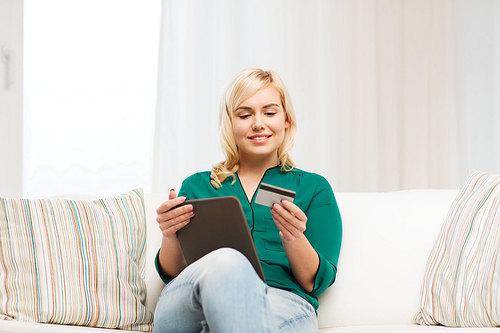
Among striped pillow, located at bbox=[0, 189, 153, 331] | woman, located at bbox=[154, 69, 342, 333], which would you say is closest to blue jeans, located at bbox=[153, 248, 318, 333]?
woman, located at bbox=[154, 69, 342, 333]

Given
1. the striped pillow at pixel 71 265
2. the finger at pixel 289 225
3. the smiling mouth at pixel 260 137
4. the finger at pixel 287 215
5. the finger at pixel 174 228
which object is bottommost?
the striped pillow at pixel 71 265

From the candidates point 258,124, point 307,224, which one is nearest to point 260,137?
point 258,124

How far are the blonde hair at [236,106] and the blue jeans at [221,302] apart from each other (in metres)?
0.50

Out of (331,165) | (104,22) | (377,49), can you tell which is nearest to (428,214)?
(331,165)

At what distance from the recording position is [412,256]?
1.32 meters

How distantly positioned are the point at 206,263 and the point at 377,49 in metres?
2.01

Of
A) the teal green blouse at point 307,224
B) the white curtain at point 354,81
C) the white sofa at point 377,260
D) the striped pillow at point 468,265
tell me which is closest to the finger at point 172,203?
the teal green blouse at point 307,224

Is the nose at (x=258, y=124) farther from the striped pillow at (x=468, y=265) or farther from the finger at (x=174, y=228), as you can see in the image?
the striped pillow at (x=468, y=265)

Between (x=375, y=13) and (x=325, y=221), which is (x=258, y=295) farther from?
(x=375, y=13)

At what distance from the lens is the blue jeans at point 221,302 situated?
743 millimetres

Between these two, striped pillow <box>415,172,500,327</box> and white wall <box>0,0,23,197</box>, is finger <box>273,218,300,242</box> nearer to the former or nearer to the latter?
striped pillow <box>415,172,500,327</box>

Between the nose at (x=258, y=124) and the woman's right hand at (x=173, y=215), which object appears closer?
the woman's right hand at (x=173, y=215)

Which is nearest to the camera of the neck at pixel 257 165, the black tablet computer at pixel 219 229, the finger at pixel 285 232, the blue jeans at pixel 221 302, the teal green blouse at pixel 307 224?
the blue jeans at pixel 221 302

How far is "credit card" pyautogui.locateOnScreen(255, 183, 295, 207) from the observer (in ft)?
3.20
